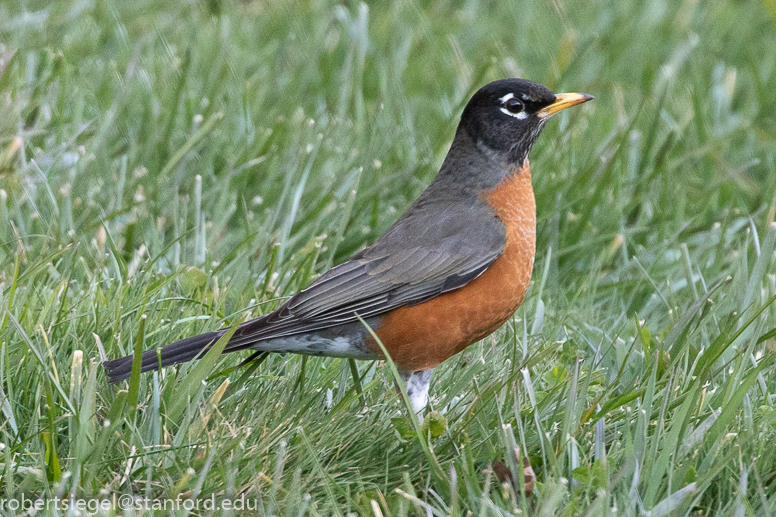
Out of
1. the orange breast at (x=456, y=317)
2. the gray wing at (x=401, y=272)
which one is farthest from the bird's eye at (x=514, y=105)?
the orange breast at (x=456, y=317)

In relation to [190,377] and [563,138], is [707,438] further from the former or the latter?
[563,138]

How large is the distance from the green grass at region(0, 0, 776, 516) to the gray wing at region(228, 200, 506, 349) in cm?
21

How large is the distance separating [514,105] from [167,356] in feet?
6.01

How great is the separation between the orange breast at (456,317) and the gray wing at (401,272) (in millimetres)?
41

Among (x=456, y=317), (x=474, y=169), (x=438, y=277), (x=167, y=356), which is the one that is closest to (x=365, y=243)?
Result: (x=474, y=169)

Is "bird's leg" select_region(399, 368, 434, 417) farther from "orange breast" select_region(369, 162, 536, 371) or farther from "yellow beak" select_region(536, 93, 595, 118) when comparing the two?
"yellow beak" select_region(536, 93, 595, 118)

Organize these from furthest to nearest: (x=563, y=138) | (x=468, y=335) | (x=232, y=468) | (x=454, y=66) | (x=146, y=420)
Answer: (x=454, y=66) → (x=563, y=138) → (x=468, y=335) → (x=146, y=420) → (x=232, y=468)

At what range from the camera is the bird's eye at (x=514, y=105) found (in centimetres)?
411

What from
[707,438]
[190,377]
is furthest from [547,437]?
[190,377]

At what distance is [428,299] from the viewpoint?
366cm

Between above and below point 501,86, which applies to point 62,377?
below

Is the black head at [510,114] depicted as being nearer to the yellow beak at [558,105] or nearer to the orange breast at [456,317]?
the yellow beak at [558,105]

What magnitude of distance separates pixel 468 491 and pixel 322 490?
0.45 m

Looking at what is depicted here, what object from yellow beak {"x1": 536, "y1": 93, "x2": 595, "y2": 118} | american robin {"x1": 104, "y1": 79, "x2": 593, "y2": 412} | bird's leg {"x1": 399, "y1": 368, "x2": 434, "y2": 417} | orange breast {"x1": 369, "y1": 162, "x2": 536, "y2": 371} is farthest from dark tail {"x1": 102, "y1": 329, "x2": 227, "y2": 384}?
yellow beak {"x1": 536, "y1": 93, "x2": 595, "y2": 118}
